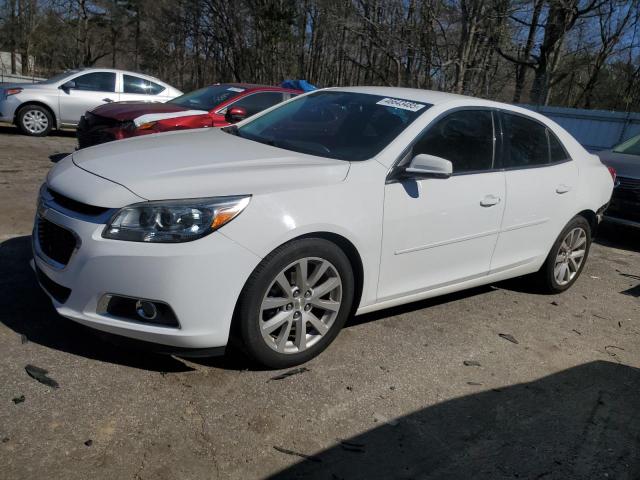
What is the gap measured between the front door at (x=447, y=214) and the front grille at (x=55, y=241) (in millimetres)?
1729

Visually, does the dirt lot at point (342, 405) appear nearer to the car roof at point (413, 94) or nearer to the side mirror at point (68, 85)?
the car roof at point (413, 94)

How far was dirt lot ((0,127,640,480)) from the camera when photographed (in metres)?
2.49

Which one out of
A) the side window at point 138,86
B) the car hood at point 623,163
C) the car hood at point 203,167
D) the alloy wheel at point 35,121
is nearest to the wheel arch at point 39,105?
the alloy wheel at point 35,121

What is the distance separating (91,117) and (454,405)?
6.68m

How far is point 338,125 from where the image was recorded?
13.0 feet

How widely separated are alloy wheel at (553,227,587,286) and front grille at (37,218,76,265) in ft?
12.7

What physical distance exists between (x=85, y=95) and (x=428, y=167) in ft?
34.4

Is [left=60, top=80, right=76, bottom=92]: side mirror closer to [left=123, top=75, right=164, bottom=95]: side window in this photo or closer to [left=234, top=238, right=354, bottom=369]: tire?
[left=123, top=75, right=164, bottom=95]: side window

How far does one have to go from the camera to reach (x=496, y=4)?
15984 mm

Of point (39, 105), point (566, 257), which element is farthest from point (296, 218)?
point (39, 105)

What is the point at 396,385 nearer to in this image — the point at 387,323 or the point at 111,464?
the point at 387,323

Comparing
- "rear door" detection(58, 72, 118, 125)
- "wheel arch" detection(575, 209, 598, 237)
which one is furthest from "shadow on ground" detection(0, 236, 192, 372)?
"rear door" detection(58, 72, 118, 125)

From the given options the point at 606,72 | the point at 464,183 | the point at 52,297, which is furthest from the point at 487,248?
the point at 606,72

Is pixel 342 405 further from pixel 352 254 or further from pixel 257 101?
pixel 257 101
